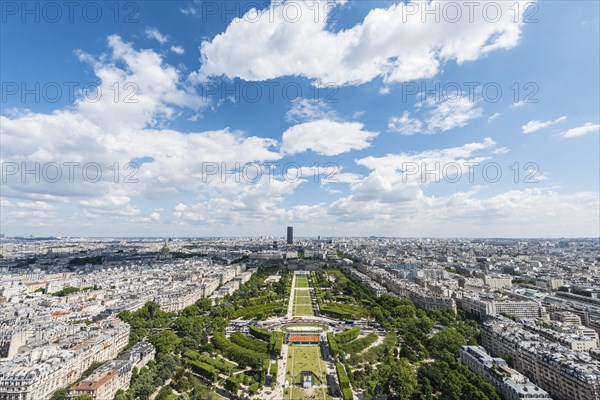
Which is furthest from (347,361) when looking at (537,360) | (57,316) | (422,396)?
(57,316)

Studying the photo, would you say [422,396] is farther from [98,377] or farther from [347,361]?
[98,377]

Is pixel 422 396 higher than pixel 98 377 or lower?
lower

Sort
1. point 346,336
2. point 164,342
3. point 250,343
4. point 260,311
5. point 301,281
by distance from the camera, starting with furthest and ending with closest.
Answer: point 301,281
point 260,311
point 346,336
point 250,343
point 164,342

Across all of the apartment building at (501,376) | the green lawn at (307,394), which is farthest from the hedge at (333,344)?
the apartment building at (501,376)

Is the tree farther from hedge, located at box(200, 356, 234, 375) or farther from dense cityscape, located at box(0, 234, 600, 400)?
hedge, located at box(200, 356, 234, 375)

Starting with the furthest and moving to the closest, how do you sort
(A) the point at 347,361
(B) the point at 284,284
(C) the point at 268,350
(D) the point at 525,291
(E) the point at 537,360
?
(B) the point at 284,284
(D) the point at 525,291
(C) the point at 268,350
(A) the point at 347,361
(E) the point at 537,360

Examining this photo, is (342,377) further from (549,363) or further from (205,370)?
(549,363)

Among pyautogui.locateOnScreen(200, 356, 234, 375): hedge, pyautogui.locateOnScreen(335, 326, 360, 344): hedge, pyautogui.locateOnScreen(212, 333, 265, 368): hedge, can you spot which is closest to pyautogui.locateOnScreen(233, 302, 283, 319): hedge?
pyautogui.locateOnScreen(212, 333, 265, 368): hedge

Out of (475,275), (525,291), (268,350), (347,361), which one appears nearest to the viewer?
(347,361)

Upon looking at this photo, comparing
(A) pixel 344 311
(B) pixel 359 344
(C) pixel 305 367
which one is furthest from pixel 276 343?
(A) pixel 344 311
